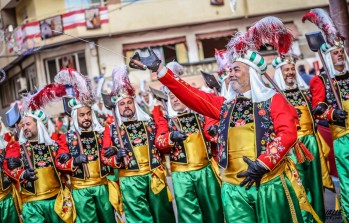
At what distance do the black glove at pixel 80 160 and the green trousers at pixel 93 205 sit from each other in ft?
1.28

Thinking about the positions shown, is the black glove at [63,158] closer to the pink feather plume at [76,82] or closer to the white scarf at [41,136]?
the white scarf at [41,136]

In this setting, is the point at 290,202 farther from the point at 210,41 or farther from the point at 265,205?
the point at 210,41

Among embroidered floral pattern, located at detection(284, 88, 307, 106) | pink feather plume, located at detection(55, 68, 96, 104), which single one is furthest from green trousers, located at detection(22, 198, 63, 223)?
embroidered floral pattern, located at detection(284, 88, 307, 106)

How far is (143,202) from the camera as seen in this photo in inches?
278

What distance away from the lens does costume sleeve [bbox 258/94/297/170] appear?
175 inches

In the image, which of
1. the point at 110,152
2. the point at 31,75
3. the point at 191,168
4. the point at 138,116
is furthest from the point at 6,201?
the point at 31,75

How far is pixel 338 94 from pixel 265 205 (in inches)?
105

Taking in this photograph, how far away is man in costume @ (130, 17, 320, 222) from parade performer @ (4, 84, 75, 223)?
9.53ft

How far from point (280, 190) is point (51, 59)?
2292 cm

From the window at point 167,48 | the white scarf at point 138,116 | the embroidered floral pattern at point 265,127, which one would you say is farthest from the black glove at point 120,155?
the window at point 167,48

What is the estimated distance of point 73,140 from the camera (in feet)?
24.3

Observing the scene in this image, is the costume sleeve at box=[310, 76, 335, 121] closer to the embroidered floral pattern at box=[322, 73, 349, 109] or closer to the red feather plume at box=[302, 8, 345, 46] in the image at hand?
the embroidered floral pattern at box=[322, 73, 349, 109]

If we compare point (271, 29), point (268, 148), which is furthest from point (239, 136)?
point (271, 29)

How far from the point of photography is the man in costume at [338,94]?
6527mm
